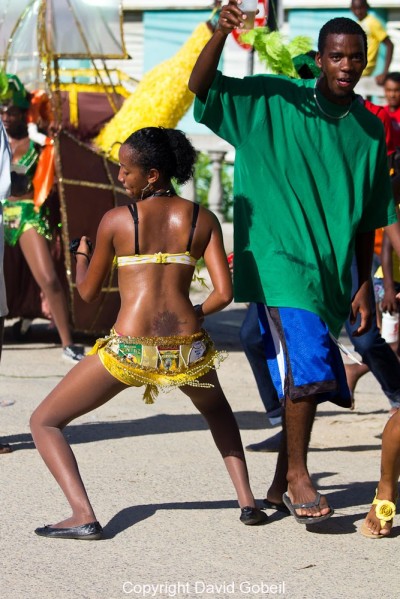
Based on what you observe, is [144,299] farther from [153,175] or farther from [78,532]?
[78,532]

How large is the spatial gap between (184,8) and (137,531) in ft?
50.9

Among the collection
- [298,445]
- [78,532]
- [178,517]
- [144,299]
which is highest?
[144,299]

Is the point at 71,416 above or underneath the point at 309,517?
above

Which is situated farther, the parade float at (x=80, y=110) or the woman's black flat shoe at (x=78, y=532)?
the parade float at (x=80, y=110)

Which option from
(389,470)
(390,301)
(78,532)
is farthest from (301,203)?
(390,301)

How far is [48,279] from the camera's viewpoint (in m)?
8.59

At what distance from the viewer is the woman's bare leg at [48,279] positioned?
8.59 meters

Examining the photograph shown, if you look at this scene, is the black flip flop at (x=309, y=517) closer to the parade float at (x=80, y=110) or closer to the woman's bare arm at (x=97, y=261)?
the woman's bare arm at (x=97, y=261)

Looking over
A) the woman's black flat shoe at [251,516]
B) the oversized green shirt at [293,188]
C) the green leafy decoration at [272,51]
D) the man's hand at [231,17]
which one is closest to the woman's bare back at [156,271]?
the oversized green shirt at [293,188]

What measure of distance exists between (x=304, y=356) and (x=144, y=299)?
0.66 meters

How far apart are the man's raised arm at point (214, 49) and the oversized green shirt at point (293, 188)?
0.31 feet

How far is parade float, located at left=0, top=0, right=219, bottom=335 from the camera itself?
8.78 m

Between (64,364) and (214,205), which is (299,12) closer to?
(214,205)

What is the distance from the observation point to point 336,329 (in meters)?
5.00
